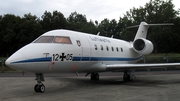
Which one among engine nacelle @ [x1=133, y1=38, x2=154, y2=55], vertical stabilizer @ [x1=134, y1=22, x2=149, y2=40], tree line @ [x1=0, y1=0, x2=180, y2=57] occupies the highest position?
tree line @ [x1=0, y1=0, x2=180, y2=57]

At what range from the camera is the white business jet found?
9836mm

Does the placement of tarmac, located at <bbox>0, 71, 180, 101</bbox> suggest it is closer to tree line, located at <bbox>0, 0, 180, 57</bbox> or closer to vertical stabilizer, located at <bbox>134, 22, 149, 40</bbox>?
vertical stabilizer, located at <bbox>134, 22, 149, 40</bbox>

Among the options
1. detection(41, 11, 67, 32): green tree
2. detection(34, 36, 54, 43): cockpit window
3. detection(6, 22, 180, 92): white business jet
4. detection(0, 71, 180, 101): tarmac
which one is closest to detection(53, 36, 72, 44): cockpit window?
detection(6, 22, 180, 92): white business jet

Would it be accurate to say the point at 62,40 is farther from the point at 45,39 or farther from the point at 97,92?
the point at 97,92

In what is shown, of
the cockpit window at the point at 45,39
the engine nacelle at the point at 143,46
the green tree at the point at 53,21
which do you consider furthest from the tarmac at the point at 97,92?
the green tree at the point at 53,21

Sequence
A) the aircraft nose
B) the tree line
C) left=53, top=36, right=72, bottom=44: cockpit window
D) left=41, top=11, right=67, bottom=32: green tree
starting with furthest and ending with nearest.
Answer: left=41, top=11, right=67, bottom=32: green tree
the tree line
left=53, top=36, right=72, bottom=44: cockpit window
the aircraft nose

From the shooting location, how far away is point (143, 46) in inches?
716

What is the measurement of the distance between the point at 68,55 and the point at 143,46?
8.55m

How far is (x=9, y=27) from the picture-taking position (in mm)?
51688

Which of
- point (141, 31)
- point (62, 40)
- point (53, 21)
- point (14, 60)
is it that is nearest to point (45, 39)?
point (62, 40)

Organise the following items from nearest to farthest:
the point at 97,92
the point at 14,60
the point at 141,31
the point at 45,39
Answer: the point at 14,60 < the point at 97,92 < the point at 45,39 < the point at 141,31

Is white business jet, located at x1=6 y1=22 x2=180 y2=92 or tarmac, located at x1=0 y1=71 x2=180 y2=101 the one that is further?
white business jet, located at x1=6 y1=22 x2=180 y2=92

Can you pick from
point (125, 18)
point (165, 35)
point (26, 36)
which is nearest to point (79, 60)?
point (26, 36)

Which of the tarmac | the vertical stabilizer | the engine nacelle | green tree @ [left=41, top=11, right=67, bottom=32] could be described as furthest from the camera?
green tree @ [left=41, top=11, right=67, bottom=32]
